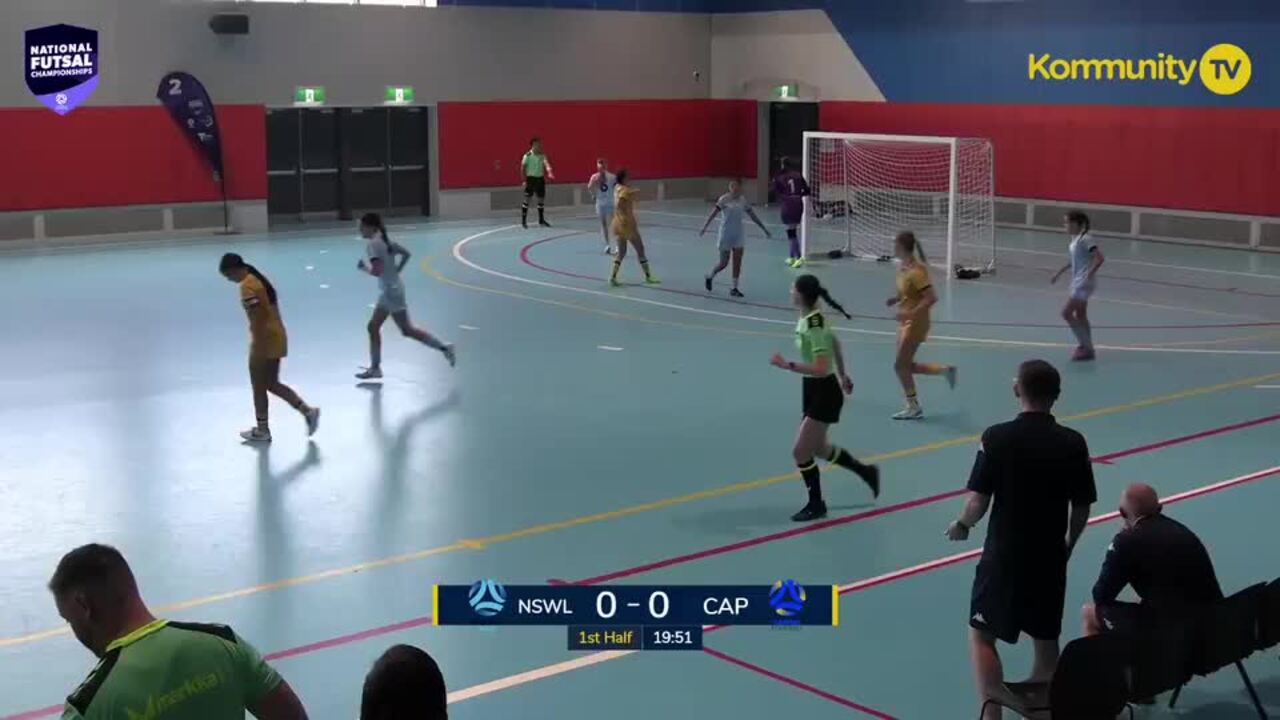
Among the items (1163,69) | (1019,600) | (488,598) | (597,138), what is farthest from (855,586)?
(597,138)

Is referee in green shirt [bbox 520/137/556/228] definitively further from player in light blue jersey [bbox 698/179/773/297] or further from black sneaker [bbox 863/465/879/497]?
black sneaker [bbox 863/465/879/497]

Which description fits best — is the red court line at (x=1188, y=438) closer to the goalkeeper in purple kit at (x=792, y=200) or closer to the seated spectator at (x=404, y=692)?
the seated spectator at (x=404, y=692)

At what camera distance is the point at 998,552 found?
7398 millimetres

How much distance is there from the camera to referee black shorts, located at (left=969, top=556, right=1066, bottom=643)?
7.34 metres

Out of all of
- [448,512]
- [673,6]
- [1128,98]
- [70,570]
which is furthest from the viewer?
[673,6]

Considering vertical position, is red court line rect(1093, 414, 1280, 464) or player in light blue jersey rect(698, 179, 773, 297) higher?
player in light blue jersey rect(698, 179, 773, 297)

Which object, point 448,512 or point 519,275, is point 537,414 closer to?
point 448,512

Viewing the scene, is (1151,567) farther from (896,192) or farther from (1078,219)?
(896,192)

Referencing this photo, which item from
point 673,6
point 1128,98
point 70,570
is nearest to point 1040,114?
point 1128,98

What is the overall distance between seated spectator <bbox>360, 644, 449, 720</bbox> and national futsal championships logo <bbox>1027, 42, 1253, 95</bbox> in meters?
31.6

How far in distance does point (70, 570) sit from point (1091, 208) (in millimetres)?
33235

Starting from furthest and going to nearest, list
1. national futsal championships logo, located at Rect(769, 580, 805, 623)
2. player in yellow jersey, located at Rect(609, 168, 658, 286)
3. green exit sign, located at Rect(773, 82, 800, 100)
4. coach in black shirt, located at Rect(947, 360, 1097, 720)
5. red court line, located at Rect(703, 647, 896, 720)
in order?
green exit sign, located at Rect(773, 82, 800, 100) < player in yellow jersey, located at Rect(609, 168, 658, 286) < national futsal championships logo, located at Rect(769, 580, 805, 623) < red court line, located at Rect(703, 647, 896, 720) < coach in black shirt, located at Rect(947, 360, 1097, 720)

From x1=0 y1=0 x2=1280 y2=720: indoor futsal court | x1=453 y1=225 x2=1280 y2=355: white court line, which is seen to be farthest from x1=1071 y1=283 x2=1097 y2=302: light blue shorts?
x1=453 y1=225 x2=1280 y2=355: white court line

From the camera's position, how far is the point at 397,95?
1499 inches
